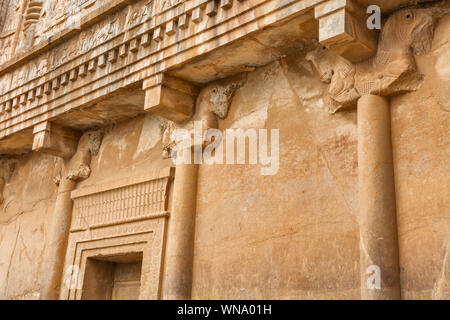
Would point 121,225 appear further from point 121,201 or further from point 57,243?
point 57,243

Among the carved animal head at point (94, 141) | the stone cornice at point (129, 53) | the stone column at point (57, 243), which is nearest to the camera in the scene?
the stone cornice at point (129, 53)

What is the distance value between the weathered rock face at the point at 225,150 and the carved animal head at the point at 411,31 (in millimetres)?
14

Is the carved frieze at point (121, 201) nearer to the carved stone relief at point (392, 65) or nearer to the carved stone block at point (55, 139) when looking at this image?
the carved stone block at point (55, 139)

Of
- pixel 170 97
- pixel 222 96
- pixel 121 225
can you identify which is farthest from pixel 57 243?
pixel 222 96

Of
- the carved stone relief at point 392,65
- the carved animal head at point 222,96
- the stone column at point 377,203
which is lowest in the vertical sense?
the stone column at point 377,203

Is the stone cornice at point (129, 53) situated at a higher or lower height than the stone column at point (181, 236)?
higher

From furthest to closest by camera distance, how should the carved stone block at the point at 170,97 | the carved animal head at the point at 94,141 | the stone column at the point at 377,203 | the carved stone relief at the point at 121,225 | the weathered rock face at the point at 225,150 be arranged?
1. the carved animal head at the point at 94,141
2. the carved stone relief at the point at 121,225
3. the carved stone block at the point at 170,97
4. the weathered rock face at the point at 225,150
5. the stone column at the point at 377,203

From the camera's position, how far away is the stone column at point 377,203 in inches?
141

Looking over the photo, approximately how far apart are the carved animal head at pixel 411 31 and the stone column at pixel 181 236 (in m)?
2.05

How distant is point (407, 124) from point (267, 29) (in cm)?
124

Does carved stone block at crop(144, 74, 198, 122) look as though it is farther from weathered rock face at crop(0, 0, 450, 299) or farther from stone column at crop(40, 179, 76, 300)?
stone column at crop(40, 179, 76, 300)

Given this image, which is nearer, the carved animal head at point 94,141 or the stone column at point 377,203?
the stone column at point 377,203

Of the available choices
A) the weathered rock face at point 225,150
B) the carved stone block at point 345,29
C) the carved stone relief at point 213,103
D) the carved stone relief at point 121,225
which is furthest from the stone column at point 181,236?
the carved stone block at point 345,29
